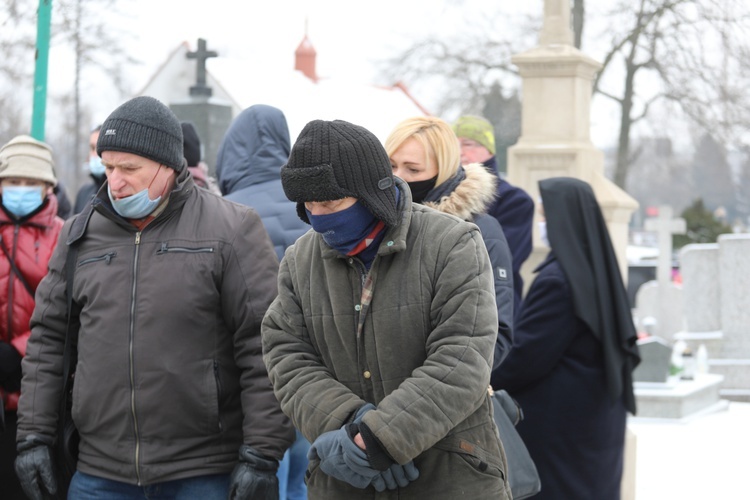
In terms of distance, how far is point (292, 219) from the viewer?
4.91 metres

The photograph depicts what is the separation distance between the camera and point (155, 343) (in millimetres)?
3518

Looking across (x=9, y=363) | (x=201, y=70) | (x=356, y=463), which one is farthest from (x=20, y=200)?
(x=201, y=70)

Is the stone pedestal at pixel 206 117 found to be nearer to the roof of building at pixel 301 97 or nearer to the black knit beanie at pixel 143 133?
the black knit beanie at pixel 143 133

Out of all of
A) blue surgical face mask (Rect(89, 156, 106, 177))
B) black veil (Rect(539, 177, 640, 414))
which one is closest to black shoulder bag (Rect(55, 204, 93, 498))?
black veil (Rect(539, 177, 640, 414))

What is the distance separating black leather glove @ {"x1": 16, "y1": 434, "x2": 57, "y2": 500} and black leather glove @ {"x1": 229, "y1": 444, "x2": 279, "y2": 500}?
62cm

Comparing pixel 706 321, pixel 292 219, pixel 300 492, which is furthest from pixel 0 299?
pixel 706 321

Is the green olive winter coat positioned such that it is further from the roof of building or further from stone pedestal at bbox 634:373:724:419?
the roof of building

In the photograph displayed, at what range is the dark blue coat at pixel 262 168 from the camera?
4.91 metres

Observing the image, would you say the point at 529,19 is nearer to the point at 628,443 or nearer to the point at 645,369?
the point at 645,369

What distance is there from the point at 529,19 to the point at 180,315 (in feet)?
75.7

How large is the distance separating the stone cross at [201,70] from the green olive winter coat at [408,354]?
573 cm

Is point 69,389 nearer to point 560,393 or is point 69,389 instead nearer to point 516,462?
point 516,462

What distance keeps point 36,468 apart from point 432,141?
173cm

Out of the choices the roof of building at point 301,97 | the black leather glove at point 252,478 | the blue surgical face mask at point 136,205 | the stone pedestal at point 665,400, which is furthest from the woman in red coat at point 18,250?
the roof of building at point 301,97
